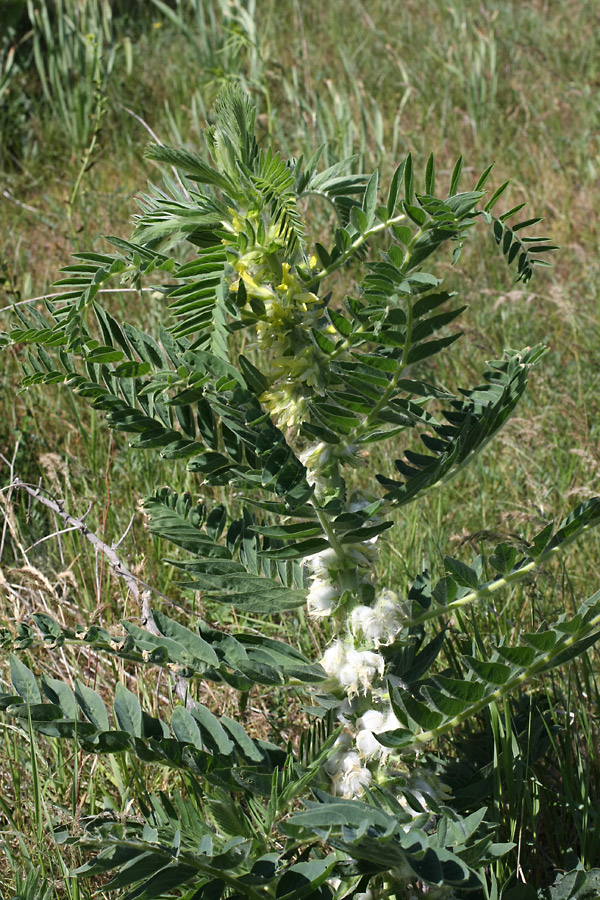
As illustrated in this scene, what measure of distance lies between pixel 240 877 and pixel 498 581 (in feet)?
1.31

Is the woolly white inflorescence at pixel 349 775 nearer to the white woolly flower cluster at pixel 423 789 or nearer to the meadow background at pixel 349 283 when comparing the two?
the white woolly flower cluster at pixel 423 789

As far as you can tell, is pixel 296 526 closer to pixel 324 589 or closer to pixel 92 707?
pixel 324 589

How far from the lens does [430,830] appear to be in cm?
93

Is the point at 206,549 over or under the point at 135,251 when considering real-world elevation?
under

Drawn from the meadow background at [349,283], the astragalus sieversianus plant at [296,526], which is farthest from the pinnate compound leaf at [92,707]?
the meadow background at [349,283]

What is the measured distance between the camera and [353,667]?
2.99ft

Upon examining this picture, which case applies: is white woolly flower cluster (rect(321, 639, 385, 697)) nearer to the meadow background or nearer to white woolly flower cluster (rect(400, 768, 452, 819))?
white woolly flower cluster (rect(400, 768, 452, 819))

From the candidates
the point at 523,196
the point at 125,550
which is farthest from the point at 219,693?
the point at 523,196

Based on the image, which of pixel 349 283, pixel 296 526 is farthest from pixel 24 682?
pixel 349 283

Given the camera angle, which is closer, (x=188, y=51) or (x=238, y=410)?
(x=238, y=410)

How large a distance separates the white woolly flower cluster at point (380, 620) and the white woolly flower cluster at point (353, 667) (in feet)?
0.06

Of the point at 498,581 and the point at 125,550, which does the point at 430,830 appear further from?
the point at 125,550

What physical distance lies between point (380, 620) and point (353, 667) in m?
0.06

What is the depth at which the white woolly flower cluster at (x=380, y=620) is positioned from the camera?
0.90m
